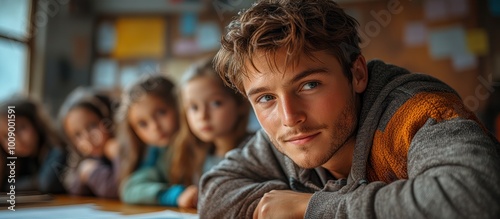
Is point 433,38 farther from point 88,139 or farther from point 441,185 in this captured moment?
point 441,185

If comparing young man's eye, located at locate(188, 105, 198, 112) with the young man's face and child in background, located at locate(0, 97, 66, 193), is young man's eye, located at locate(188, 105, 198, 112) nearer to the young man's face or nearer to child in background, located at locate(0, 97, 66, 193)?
the young man's face

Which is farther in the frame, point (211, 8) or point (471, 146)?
point (211, 8)

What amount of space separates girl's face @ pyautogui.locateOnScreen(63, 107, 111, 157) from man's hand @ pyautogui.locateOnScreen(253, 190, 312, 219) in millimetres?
1260

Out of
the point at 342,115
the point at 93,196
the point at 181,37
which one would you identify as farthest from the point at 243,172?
the point at 181,37

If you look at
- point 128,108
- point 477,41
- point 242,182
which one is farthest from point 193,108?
point 477,41

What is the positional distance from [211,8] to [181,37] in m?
0.22

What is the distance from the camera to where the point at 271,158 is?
0.81 metres

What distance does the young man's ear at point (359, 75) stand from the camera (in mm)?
695

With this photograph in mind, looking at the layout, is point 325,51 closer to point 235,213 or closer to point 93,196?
point 235,213

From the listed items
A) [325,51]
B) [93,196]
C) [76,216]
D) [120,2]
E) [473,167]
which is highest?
[120,2]

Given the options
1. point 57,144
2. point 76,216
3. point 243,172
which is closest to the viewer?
point 243,172

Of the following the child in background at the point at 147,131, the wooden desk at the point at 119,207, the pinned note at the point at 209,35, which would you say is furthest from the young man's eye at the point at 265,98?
the pinned note at the point at 209,35

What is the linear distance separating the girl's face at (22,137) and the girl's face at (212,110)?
30.3 inches

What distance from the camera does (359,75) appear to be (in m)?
0.70
